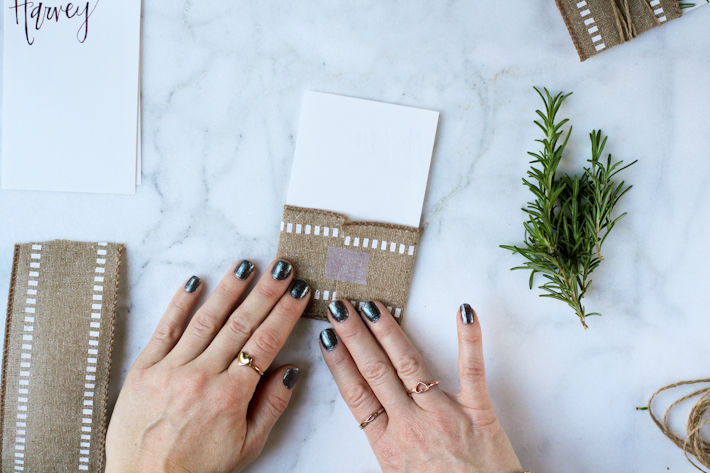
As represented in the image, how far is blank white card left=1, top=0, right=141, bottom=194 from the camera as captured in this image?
94 centimetres

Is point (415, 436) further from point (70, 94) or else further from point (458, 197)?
point (70, 94)

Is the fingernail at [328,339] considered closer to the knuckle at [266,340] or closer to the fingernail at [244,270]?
the knuckle at [266,340]

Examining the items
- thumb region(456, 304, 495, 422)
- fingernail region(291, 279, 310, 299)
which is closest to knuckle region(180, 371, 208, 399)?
fingernail region(291, 279, 310, 299)

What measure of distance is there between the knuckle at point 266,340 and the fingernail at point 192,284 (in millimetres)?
167

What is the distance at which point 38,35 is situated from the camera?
3.10 ft

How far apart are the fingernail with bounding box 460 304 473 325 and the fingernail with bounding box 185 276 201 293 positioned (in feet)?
1.76

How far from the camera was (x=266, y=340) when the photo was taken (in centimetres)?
91

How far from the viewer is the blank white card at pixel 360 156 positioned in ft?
3.10

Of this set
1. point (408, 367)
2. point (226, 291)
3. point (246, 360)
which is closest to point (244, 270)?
point (226, 291)

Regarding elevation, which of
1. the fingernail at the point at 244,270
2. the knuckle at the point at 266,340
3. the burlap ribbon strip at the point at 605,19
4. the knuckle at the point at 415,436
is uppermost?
the burlap ribbon strip at the point at 605,19

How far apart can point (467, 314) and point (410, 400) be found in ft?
0.67

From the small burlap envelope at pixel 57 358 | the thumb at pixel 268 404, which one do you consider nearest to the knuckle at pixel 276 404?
the thumb at pixel 268 404

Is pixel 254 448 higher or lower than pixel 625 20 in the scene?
lower

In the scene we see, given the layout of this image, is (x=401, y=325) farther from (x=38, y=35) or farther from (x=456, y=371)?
(x=38, y=35)
